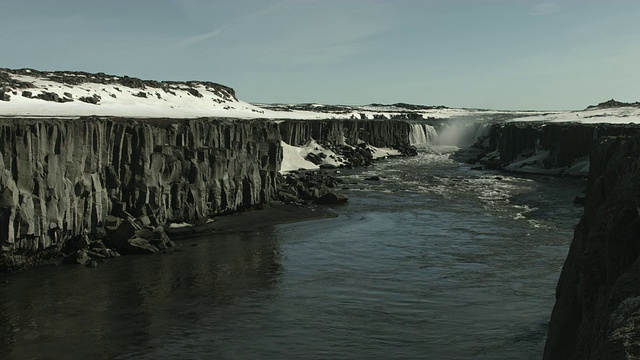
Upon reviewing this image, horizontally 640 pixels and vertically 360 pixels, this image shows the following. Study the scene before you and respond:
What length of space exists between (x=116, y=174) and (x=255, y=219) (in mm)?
8945

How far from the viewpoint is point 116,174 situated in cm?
3136

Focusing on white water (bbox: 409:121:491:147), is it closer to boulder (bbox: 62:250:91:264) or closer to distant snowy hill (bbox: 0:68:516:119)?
distant snowy hill (bbox: 0:68:516:119)

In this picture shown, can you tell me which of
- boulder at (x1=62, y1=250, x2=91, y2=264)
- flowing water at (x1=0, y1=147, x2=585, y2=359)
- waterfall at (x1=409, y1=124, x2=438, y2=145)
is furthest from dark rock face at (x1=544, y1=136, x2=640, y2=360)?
waterfall at (x1=409, y1=124, x2=438, y2=145)

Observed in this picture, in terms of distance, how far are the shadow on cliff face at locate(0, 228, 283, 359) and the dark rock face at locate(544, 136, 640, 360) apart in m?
10.1

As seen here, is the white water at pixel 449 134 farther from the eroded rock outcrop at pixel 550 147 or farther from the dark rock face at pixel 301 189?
the dark rock face at pixel 301 189

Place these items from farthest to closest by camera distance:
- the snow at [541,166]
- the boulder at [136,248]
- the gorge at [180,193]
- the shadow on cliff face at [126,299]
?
1. the snow at [541,166]
2. the boulder at [136,248]
3. the shadow on cliff face at [126,299]
4. the gorge at [180,193]

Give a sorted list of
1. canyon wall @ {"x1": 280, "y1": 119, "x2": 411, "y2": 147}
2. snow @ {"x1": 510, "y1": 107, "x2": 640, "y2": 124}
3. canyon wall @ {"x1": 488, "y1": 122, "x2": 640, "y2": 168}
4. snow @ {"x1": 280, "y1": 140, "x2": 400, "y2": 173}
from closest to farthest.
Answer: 1. canyon wall @ {"x1": 488, "y1": 122, "x2": 640, "y2": 168}
2. snow @ {"x1": 280, "y1": 140, "x2": 400, "y2": 173}
3. canyon wall @ {"x1": 280, "y1": 119, "x2": 411, "y2": 147}
4. snow @ {"x1": 510, "y1": 107, "x2": 640, "y2": 124}

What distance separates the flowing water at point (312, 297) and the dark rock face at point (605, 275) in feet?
16.3

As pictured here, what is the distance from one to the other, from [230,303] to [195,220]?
13.6 meters

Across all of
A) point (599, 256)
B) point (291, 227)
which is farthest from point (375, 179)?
point (599, 256)

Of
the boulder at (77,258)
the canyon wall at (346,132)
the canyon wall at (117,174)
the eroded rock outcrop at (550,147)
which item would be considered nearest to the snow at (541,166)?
the eroded rock outcrop at (550,147)

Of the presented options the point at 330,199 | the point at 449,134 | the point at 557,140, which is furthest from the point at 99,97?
the point at 449,134

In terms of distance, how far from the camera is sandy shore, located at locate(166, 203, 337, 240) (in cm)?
3334

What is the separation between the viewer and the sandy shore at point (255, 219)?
33.3 metres
